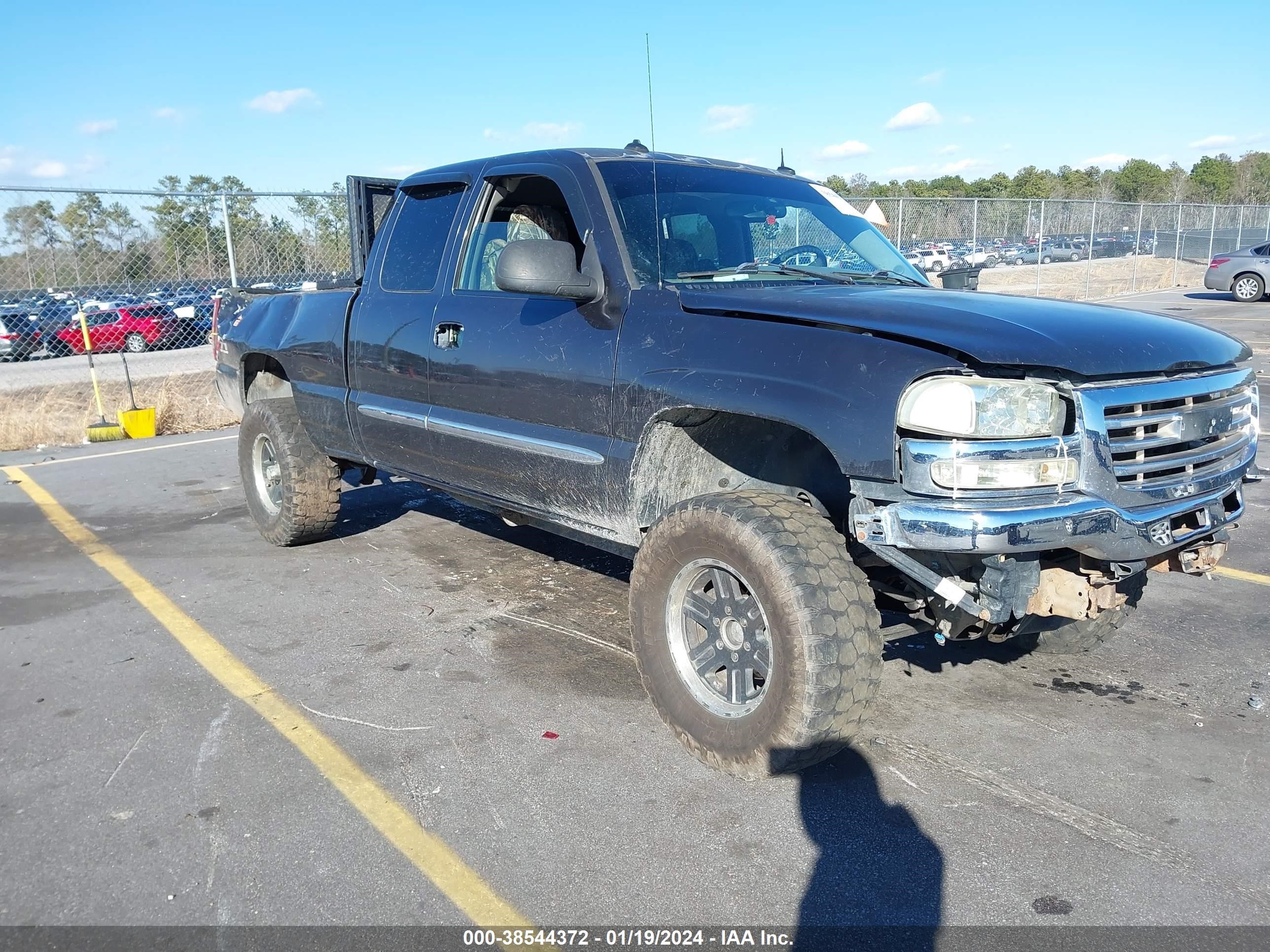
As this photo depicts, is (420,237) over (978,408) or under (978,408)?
over

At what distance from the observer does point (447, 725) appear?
3.56m

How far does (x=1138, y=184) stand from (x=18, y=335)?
9014 centimetres

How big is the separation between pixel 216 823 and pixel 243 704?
0.86m

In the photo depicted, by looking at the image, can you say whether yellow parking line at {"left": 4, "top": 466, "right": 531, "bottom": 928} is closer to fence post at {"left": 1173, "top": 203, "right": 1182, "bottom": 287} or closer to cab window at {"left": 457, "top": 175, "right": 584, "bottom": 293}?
cab window at {"left": 457, "top": 175, "right": 584, "bottom": 293}

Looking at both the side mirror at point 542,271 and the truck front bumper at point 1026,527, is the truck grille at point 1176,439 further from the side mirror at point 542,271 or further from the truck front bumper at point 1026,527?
the side mirror at point 542,271

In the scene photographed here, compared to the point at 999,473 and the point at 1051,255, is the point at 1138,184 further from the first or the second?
the point at 999,473

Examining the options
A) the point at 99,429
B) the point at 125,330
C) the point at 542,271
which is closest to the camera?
the point at 542,271

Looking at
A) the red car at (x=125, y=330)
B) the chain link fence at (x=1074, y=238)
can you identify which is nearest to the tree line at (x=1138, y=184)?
the chain link fence at (x=1074, y=238)

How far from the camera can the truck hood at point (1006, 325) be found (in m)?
2.74

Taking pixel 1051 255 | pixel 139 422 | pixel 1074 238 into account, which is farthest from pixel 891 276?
pixel 1051 255

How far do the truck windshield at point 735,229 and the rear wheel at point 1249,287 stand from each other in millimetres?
22974

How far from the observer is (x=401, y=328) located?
4.59 metres

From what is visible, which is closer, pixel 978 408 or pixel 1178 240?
pixel 978 408

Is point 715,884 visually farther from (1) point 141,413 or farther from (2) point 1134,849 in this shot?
(1) point 141,413
